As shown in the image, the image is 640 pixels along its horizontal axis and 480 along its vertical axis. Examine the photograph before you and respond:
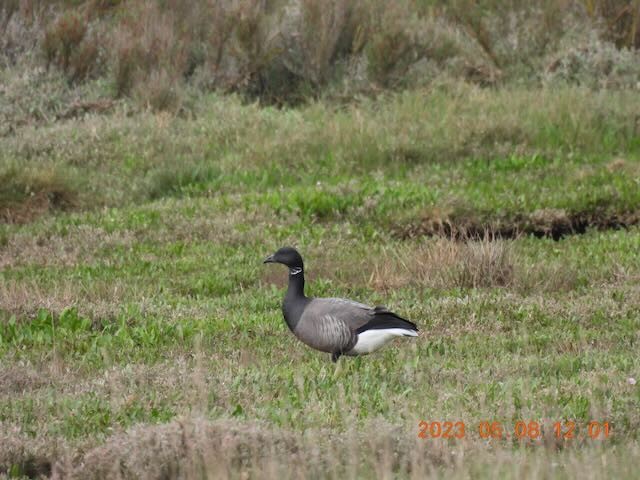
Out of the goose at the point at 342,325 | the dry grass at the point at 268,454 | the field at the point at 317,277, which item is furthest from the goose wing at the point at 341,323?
the dry grass at the point at 268,454

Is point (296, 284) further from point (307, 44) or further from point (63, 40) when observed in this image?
point (63, 40)

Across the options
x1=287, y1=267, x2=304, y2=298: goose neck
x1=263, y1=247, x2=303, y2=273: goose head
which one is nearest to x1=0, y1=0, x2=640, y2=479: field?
x1=287, y1=267, x2=304, y2=298: goose neck

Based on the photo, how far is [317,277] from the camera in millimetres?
12414

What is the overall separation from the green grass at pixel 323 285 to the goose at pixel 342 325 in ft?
0.73

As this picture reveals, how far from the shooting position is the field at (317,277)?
6613 millimetres

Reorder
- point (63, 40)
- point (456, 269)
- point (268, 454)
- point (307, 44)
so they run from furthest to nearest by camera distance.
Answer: point (307, 44) → point (63, 40) → point (456, 269) → point (268, 454)

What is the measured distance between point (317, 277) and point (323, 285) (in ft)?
1.64

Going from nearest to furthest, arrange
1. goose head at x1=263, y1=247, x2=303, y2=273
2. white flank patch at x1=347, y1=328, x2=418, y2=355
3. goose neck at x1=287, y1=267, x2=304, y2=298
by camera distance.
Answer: white flank patch at x1=347, y1=328, x2=418, y2=355 → goose neck at x1=287, y1=267, x2=304, y2=298 → goose head at x1=263, y1=247, x2=303, y2=273

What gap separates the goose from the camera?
8.59m

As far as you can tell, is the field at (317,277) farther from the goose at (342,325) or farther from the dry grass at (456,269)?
the goose at (342,325)
